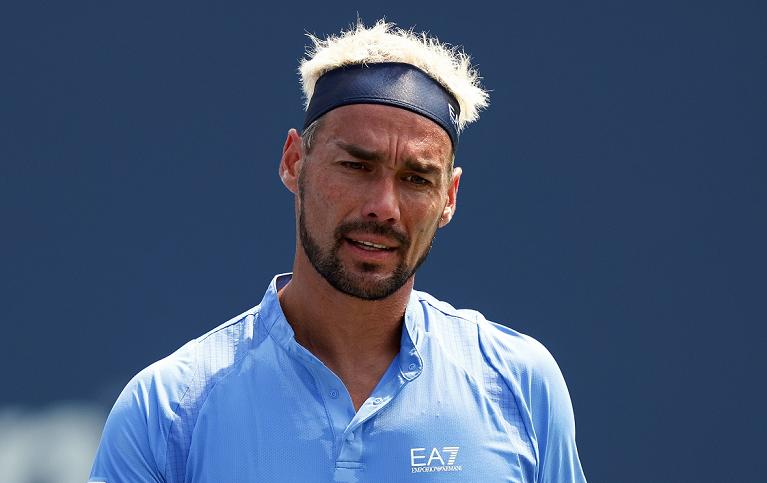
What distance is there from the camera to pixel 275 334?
189 centimetres

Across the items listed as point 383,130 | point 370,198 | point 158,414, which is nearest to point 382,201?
point 370,198

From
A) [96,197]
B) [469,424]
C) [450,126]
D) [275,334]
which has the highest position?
[96,197]

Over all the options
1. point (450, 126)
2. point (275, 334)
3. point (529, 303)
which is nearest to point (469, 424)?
point (275, 334)

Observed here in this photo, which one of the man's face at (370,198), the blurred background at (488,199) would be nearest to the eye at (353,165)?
the man's face at (370,198)

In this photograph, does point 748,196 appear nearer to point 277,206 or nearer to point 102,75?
point 277,206

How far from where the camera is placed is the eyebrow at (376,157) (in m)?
1.83

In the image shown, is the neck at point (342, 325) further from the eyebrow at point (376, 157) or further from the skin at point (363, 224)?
the eyebrow at point (376, 157)

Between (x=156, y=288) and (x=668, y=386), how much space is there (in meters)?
1.70

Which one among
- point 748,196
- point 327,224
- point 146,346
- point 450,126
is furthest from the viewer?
point 748,196

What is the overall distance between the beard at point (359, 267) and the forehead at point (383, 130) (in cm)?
13

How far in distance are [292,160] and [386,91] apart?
0.22 m

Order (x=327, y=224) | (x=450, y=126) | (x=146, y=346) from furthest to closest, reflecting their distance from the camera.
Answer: (x=146, y=346) < (x=450, y=126) < (x=327, y=224)

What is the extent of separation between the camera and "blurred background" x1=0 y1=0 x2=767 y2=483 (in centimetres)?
361

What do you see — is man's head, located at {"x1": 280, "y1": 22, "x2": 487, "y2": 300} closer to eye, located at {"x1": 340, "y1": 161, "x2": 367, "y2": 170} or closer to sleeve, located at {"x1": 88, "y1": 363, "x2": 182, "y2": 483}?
eye, located at {"x1": 340, "y1": 161, "x2": 367, "y2": 170}
